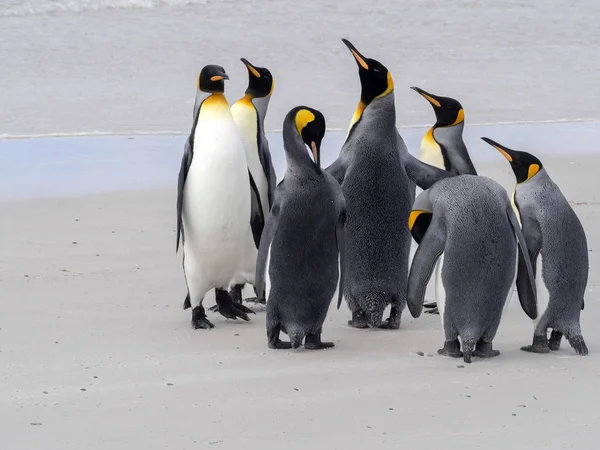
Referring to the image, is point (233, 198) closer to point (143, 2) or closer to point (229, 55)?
point (229, 55)

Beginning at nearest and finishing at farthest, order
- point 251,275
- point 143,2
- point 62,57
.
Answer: point 251,275
point 62,57
point 143,2

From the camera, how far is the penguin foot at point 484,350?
14.8ft

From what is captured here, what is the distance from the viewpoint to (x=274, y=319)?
470cm

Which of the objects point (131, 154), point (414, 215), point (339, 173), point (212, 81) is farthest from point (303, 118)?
point (131, 154)

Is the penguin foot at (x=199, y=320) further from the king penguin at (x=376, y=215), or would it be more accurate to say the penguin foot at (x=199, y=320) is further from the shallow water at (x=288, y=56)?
the shallow water at (x=288, y=56)

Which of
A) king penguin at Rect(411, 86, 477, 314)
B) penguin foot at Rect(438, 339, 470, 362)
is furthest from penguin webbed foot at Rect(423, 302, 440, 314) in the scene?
penguin foot at Rect(438, 339, 470, 362)

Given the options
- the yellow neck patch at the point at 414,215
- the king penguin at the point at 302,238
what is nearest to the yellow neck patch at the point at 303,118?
the king penguin at the point at 302,238

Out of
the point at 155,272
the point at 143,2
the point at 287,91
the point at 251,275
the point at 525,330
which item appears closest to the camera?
the point at 525,330

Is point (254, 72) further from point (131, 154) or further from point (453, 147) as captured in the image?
point (131, 154)

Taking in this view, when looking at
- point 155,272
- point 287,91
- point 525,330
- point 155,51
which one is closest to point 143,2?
point 155,51

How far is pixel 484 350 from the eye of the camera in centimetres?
452

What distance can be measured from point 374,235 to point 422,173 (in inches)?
13.0

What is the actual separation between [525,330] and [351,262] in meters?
0.77

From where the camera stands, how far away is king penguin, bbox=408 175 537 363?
443cm
